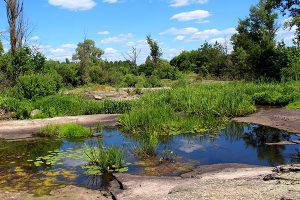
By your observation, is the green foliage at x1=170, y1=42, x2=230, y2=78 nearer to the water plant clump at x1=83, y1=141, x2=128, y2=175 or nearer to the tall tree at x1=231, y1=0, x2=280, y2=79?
the tall tree at x1=231, y1=0, x2=280, y2=79

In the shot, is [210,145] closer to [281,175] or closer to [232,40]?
[281,175]

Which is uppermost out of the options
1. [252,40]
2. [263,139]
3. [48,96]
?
[252,40]

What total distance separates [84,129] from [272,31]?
3730 cm

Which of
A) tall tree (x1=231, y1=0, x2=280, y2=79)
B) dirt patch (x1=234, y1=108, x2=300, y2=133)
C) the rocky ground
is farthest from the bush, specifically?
tall tree (x1=231, y1=0, x2=280, y2=79)

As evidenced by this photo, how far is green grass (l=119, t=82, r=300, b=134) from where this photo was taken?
13.9m

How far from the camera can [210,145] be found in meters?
11.7

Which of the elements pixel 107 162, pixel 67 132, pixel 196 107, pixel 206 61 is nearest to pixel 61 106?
pixel 67 132

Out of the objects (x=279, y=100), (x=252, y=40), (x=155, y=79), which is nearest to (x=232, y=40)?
(x=252, y=40)

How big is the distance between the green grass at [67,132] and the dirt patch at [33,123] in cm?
59

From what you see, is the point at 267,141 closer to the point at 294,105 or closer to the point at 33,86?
the point at 294,105

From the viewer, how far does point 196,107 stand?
16.8m

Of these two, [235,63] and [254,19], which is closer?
[235,63]

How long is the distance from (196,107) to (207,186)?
33.5 ft

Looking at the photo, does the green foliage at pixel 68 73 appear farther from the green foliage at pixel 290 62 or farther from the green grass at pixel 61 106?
the green foliage at pixel 290 62
